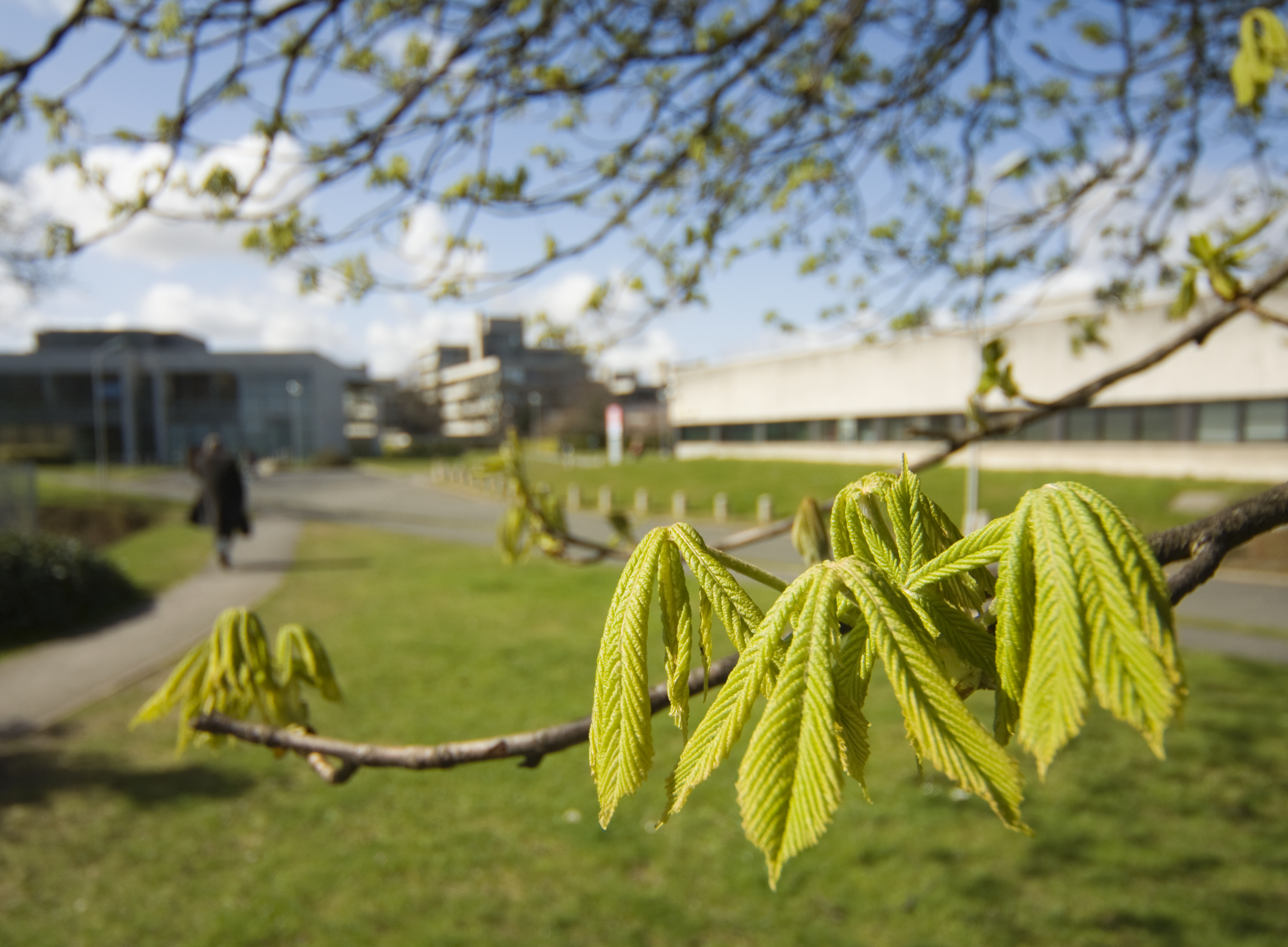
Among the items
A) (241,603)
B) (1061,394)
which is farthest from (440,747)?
(1061,394)

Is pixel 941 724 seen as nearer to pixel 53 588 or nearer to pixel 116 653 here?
pixel 116 653

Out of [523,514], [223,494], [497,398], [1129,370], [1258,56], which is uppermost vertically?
[497,398]

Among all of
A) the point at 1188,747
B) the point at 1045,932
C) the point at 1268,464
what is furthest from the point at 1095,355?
the point at 1045,932

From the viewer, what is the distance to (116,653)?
369 inches

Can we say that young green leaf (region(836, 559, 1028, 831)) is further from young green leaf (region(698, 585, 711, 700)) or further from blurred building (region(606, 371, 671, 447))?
blurred building (region(606, 371, 671, 447))

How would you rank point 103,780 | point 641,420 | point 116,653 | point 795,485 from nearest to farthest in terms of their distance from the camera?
point 103,780
point 116,653
point 795,485
point 641,420

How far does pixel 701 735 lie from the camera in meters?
0.61

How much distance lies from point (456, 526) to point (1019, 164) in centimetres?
1793

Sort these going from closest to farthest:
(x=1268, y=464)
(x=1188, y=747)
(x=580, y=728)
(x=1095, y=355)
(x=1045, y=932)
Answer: (x=580, y=728) < (x=1045, y=932) < (x=1188, y=747) < (x=1268, y=464) < (x=1095, y=355)

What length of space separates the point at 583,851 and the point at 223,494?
938 cm

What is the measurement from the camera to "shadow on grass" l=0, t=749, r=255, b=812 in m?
5.75

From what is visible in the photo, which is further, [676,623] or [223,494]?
[223,494]

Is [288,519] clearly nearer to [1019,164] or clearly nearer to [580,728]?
[1019,164]

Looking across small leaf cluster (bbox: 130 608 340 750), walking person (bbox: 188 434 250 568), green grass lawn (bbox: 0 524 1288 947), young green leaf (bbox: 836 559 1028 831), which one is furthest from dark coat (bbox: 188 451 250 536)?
young green leaf (bbox: 836 559 1028 831)
